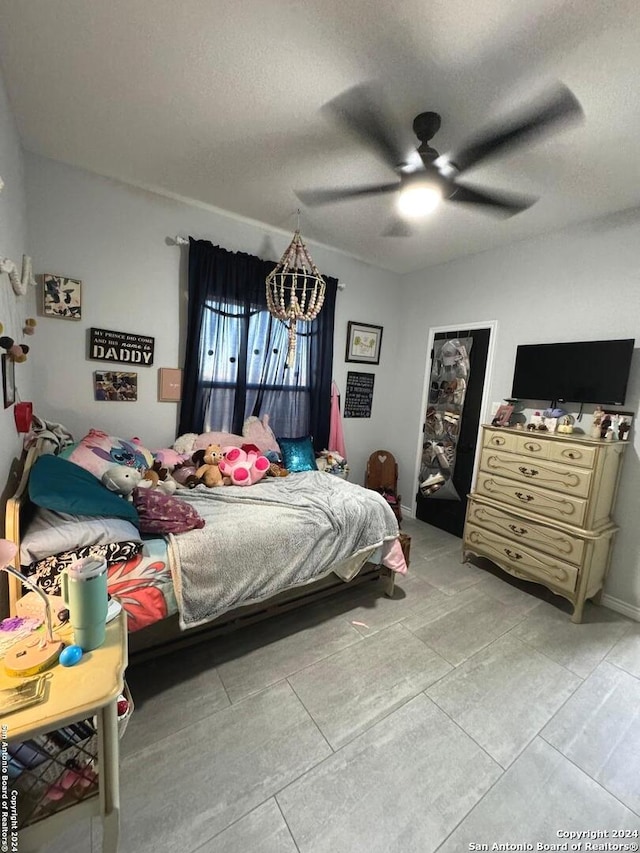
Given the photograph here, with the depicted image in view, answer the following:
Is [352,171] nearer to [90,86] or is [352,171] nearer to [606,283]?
[90,86]

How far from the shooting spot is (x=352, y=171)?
2014mm

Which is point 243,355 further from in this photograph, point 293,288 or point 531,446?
point 531,446

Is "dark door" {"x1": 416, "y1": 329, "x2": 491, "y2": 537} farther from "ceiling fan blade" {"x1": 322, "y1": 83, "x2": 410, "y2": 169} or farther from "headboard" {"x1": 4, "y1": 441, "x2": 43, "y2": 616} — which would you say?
"headboard" {"x1": 4, "y1": 441, "x2": 43, "y2": 616}

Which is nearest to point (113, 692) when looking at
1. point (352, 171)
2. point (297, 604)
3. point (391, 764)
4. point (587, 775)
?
point (391, 764)

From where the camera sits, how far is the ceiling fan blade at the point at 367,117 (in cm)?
150

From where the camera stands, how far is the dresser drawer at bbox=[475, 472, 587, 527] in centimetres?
224

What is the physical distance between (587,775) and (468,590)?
3.91 ft

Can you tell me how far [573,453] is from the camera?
2240 mm

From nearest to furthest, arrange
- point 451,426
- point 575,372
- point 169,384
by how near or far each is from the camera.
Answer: point 575,372, point 169,384, point 451,426

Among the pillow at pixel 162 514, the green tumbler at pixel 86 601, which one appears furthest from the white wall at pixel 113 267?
the green tumbler at pixel 86 601

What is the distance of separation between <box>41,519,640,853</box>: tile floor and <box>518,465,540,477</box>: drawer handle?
3.09ft

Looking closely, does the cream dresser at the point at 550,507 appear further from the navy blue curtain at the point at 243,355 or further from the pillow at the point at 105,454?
the pillow at the point at 105,454

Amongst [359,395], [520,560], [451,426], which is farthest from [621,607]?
[359,395]

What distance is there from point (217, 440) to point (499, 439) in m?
2.23
